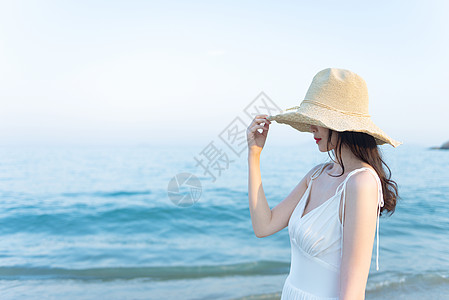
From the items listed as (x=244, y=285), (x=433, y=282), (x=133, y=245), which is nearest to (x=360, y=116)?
(x=244, y=285)

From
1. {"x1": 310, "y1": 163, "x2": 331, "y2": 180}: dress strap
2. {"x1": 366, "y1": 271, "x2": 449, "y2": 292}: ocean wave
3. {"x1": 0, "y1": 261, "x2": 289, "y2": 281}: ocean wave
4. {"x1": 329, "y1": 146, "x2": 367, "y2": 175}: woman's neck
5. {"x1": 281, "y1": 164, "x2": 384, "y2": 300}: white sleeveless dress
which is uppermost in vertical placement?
{"x1": 329, "y1": 146, "x2": 367, "y2": 175}: woman's neck

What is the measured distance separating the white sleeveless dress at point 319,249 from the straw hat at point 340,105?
24 centimetres

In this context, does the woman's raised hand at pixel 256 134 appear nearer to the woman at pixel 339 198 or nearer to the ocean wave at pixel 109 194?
the woman at pixel 339 198

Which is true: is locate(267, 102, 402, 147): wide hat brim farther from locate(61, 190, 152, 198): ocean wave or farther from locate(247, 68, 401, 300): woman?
locate(61, 190, 152, 198): ocean wave

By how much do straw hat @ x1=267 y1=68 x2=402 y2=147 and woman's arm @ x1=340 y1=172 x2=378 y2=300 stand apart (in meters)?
0.30

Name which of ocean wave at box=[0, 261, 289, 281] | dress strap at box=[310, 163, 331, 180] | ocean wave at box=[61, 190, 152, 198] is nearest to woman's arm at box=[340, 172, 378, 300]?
dress strap at box=[310, 163, 331, 180]

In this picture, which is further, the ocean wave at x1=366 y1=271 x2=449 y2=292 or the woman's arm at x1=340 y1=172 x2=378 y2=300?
the ocean wave at x1=366 y1=271 x2=449 y2=292

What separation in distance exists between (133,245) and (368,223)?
21.9 ft

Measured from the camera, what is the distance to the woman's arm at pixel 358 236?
142 centimetres

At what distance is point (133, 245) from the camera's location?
7289mm

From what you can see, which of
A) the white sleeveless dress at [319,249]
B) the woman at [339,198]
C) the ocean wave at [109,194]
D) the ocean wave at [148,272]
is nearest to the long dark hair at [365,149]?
the woman at [339,198]

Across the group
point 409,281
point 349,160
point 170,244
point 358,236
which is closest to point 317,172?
point 349,160

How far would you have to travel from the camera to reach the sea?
16.1ft

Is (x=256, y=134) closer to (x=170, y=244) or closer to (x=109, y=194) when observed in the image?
(x=170, y=244)
